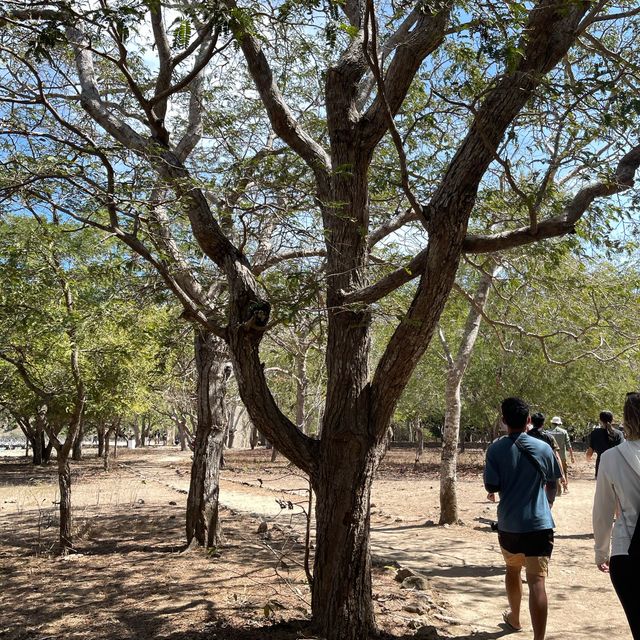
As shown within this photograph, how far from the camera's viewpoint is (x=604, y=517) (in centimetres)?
352

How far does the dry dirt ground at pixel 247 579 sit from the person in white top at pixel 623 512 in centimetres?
177

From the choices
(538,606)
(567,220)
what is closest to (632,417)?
(567,220)

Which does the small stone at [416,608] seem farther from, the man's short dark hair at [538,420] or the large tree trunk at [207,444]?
the large tree trunk at [207,444]

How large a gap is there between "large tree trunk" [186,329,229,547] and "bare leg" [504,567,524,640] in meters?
4.44

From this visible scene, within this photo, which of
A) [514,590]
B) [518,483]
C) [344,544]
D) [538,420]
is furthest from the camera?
[538,420]

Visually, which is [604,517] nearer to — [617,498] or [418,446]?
[617,498]

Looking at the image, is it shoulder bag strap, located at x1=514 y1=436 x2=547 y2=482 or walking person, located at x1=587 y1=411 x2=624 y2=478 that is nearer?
shoulder bag strap, located at x1=514 y1=436 x2=547 y2=482

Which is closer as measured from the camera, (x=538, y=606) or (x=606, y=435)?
(x=538, y=606)

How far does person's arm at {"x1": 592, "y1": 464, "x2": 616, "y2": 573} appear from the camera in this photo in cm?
350

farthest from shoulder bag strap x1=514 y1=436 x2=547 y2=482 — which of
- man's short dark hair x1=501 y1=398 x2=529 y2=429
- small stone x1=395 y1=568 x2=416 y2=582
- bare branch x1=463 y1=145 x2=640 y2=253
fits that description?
small stone x1=395 y1=568 x2=416 y2=582

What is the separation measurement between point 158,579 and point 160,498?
359 inches

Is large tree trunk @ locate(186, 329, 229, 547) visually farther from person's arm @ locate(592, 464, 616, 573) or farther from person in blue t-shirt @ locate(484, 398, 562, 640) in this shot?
person's arm @ locate(592, 464, 616, 573)

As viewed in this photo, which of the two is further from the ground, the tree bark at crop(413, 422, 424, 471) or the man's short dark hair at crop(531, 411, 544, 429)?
the man's short dark hair at crop(531, 411, 544, 429)

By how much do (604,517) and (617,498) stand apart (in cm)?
14
